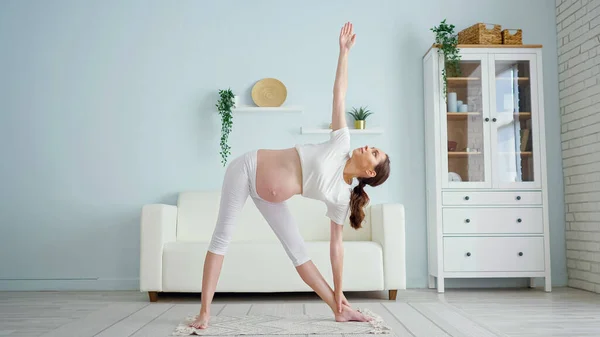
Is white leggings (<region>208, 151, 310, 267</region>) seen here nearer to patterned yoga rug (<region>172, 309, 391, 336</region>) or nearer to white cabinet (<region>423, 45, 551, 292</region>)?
patterned yoga rug (<region>172, 309, 391, 336</region>)

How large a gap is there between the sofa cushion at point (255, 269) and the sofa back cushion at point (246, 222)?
21.0 inches

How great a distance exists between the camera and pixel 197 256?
3.63m

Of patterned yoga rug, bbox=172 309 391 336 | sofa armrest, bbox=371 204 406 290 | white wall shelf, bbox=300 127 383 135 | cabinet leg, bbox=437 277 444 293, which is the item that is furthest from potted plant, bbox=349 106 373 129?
patterned yoga rug, bbox=172 309 391 336

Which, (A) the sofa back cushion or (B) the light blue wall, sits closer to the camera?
(A) the sofa back cushion

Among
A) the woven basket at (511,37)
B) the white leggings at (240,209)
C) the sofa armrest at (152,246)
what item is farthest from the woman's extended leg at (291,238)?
the woven basket at (511,37)

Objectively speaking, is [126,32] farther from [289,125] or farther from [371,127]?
[371,127]

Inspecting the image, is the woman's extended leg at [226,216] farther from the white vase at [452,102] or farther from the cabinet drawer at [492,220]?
the white vase at [452,102]

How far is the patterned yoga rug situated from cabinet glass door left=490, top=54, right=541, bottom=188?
189 cm

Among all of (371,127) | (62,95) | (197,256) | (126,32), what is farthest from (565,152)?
(62,95)

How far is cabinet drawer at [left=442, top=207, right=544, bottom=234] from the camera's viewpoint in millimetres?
4129

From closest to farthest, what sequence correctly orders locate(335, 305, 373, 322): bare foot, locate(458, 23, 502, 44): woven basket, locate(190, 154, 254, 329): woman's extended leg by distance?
locate(190, 154, 254, 329): woman's extended leg → locate(335, 305, 373, 322): bare foot → locate(458, 23, 502, 44): woven basket

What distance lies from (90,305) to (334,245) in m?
1.79

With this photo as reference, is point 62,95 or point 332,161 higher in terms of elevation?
point 62,95

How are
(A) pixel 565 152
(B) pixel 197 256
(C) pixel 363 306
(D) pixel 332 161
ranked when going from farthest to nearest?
(A) pixel 565 152 < (B) pixel 197 256 < (C) pixel 363 306 < (D) pixel 332 161
